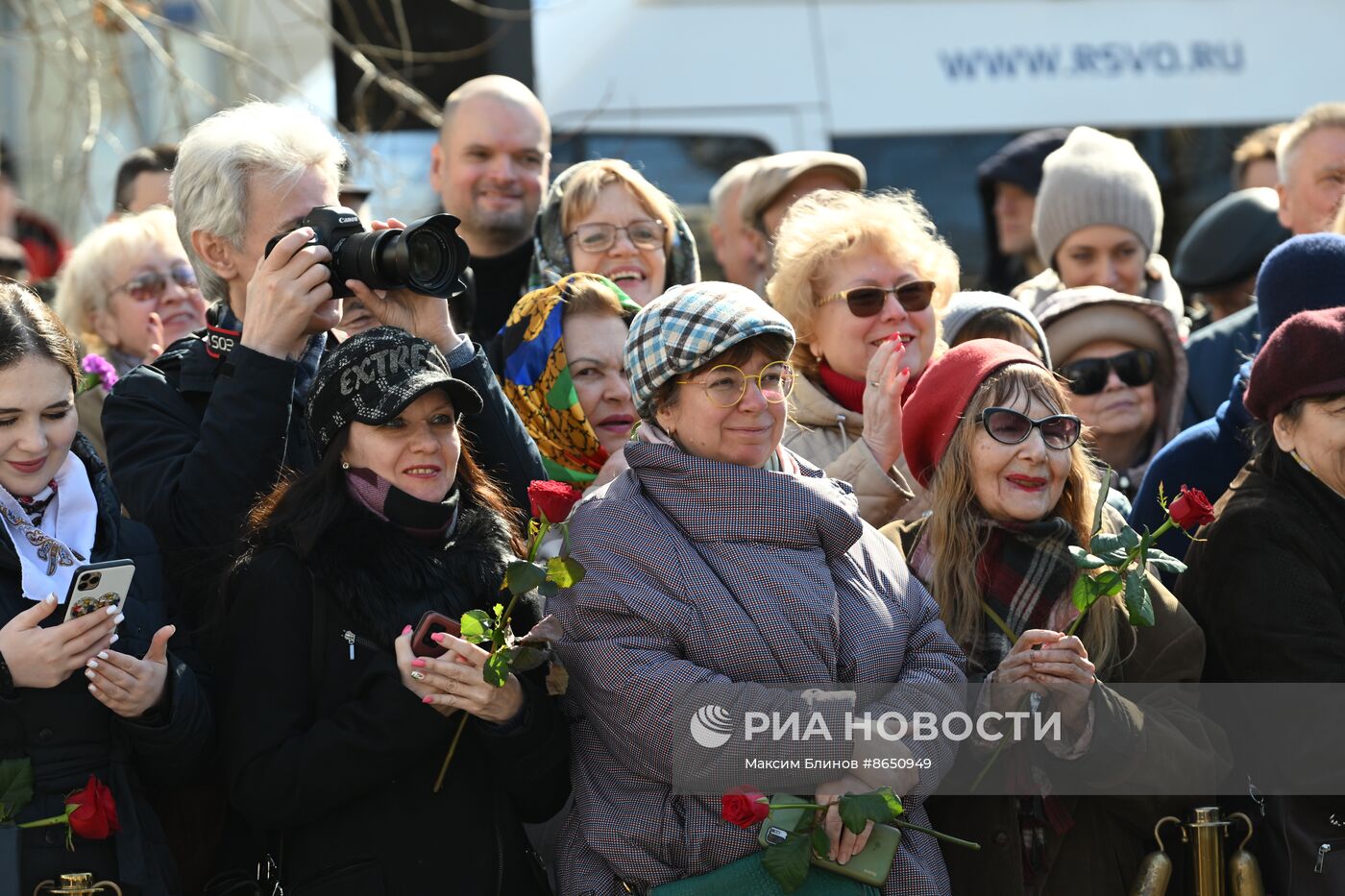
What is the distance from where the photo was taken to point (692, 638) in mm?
3184

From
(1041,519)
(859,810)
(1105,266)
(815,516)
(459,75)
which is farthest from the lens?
(459,75)

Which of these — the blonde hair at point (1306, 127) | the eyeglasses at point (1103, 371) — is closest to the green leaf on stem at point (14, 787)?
the eyeglasses at point (1103, 371)

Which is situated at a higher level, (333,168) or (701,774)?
(333,168)

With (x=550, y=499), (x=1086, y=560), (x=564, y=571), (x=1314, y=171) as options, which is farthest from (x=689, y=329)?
(x=1314, y=171)

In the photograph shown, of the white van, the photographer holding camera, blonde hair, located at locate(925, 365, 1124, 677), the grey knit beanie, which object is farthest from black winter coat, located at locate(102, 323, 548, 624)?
the white van

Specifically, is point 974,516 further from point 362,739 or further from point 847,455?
point 362,739

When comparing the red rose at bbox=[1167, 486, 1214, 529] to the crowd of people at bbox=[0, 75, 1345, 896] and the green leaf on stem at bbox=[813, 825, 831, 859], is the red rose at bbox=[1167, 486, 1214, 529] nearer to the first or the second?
the crowd of people at bbox=[0, 75, 1345, 896]

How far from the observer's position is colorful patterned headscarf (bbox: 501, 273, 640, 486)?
4.06 metres

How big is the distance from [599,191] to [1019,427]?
1.58m

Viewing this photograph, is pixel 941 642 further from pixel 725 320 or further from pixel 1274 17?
pixel 1274 17

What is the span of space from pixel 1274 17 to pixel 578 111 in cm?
321

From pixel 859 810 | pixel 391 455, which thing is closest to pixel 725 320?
pixel 391 455

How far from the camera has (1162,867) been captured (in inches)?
135

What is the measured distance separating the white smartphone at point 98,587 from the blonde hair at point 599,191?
1968 millimetres
